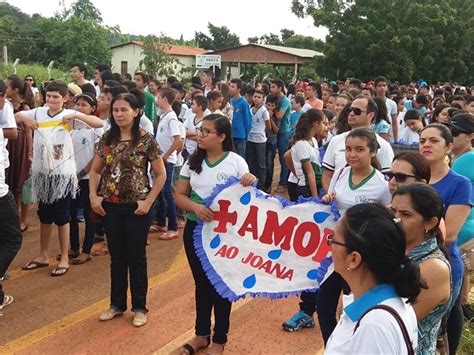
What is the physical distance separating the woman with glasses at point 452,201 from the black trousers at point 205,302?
1.54m

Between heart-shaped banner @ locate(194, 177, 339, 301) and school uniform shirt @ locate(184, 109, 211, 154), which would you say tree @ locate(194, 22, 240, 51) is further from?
heart-shaped banner @ locate(194, 177, 339, 301)

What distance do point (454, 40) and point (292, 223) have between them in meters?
30.3

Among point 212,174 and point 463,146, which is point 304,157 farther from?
point 212,174

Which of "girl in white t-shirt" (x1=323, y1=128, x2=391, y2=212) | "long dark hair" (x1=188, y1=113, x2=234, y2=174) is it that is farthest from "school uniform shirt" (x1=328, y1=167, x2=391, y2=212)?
"long dark hair" (x1=188, y1=113, x2=234, y2=174)

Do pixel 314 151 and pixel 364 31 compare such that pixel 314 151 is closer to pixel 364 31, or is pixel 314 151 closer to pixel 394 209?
pixel 394 209

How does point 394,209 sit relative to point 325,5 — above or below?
below

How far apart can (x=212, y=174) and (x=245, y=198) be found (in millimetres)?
299

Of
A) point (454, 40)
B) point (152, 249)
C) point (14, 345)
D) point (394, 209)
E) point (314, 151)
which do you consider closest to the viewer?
point (394, 209)

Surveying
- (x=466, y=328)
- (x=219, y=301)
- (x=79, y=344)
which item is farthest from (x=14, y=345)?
(x=466, y=328)

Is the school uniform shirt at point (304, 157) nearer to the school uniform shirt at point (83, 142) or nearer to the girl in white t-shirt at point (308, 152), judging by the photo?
the girl in white t-shirt at point (308, 152)

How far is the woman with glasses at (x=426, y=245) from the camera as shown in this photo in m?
2.32

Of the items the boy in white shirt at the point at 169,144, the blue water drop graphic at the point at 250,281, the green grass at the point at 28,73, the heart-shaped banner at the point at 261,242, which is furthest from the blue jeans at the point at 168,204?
the green grass at the point at 28,73

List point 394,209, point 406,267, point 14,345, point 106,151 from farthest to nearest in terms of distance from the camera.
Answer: point 106,151 < point 14,345 < point 394,209 < point 406,267

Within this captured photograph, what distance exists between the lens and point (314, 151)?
5672 millimetres
